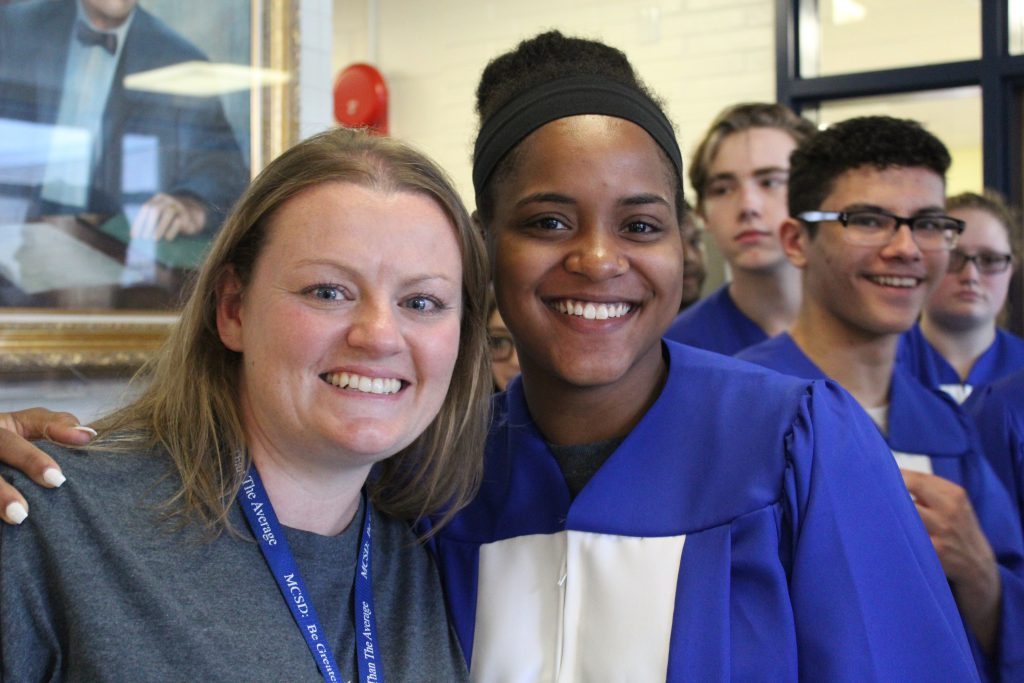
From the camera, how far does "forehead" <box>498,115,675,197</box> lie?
5.25 ft

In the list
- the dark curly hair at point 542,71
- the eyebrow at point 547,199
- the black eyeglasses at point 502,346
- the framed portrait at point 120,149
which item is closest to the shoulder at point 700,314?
the black eyeglasses at point 502,346

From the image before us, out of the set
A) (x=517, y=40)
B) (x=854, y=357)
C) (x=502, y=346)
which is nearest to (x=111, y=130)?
(x=502, y=346)

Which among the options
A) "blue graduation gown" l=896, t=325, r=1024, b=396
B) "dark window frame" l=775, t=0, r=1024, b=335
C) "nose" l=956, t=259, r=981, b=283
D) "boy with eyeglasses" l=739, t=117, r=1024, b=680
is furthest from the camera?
"dark window frame" l=775, t=0, r=1024, b=335

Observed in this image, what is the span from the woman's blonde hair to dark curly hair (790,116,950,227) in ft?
3.72

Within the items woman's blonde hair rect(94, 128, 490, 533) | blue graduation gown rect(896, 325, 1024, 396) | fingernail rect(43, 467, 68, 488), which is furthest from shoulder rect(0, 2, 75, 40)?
blue graduation gown rect(896, 325, 1024, 396)

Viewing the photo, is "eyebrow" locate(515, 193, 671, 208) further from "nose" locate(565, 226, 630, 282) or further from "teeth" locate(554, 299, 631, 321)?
"teeth" locate(554, 299, 631, 321)

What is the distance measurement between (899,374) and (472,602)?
1.17 m

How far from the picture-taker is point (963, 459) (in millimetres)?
2176

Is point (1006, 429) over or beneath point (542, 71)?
beneath

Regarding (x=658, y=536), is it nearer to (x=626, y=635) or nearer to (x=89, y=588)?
(x=626, y=635)

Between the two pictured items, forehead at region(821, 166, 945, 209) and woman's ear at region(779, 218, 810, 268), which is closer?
forehead at region(821, 166, 945, 209)

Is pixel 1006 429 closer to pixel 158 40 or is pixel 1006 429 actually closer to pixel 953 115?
pixel 158 40

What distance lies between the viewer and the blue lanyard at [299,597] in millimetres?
1430

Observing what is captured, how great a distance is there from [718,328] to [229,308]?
199 centimetres
